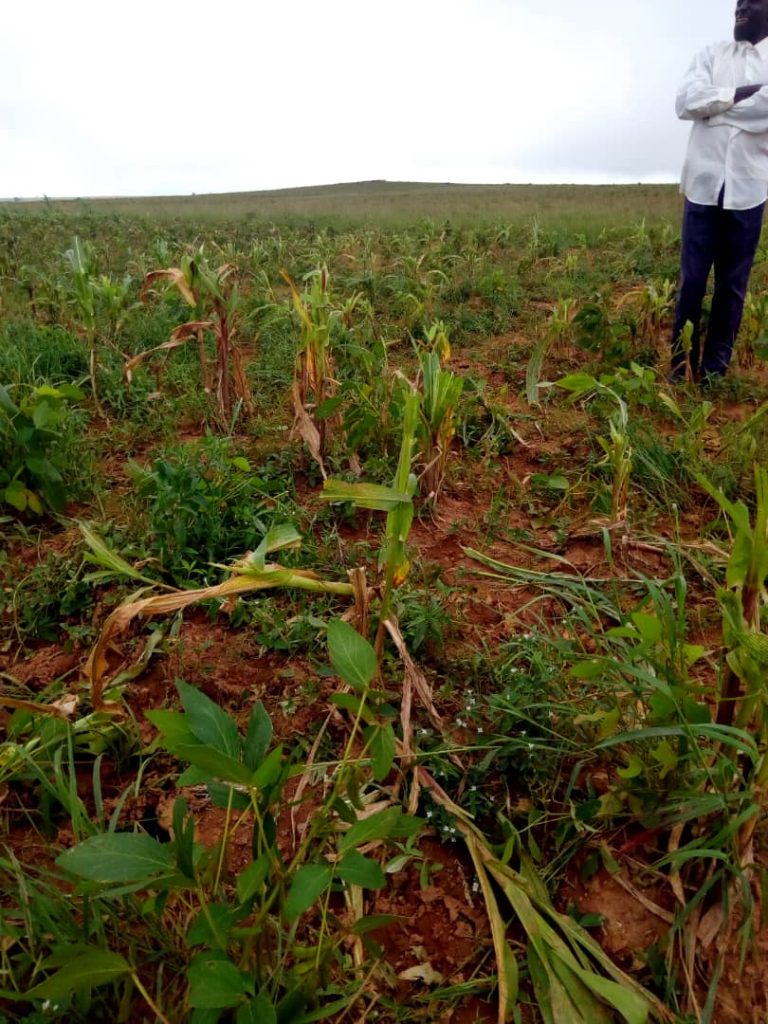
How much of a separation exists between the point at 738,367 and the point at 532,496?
1910 millimetres

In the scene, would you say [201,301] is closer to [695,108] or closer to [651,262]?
[695,108]

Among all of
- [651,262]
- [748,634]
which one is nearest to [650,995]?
[748,634]

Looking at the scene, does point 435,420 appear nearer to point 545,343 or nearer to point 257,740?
point 545,343

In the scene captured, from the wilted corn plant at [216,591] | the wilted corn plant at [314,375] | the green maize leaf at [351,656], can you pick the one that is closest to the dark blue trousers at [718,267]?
the wilted corn plant at [314,375]

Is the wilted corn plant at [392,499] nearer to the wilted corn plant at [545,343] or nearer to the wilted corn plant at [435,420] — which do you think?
the wilted corn plant at [435,420]

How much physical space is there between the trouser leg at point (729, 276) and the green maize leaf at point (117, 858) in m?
3.16

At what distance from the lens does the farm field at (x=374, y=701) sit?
85 cm

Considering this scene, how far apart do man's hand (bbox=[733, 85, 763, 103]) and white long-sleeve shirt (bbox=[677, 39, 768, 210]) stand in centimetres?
3

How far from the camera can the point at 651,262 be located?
548 centimetres

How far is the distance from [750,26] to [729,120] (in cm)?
37

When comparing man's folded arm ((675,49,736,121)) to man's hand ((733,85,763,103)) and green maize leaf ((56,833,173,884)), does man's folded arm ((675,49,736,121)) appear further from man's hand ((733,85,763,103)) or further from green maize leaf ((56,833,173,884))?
green maize leaf ((56,833,173,884))

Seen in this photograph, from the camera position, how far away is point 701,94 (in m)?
2.91

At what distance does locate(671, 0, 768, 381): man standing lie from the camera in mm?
2889

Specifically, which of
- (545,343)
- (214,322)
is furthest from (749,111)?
(214,322)
